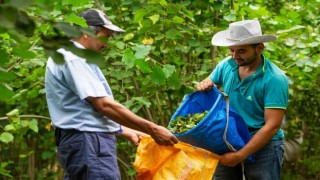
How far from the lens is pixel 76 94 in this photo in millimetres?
3602

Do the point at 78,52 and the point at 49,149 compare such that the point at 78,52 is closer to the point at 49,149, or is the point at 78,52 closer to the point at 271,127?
the point at 271,127

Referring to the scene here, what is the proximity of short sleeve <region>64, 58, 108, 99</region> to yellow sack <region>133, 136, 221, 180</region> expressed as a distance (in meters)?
0.55

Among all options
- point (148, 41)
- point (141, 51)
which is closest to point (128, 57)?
point (141, 51)

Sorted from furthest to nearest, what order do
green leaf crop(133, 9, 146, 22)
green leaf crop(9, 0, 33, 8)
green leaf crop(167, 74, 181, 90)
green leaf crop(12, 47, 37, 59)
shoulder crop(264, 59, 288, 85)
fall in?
green leaf crop(133, 9, 146, 22) → green leaf crop(167, 74, 181, 90) → shoulder crop(264, 59, 288, 85) → green leaf crop(12, 47, 37, 59) → green leaf crop(9, 0, 33, 8)

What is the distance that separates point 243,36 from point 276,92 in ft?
1.65

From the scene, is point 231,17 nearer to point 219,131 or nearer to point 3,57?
point 219,131

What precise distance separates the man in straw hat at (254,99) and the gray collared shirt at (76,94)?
0.85 m

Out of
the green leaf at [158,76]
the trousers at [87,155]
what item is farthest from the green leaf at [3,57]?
the green leaf at [158,76]

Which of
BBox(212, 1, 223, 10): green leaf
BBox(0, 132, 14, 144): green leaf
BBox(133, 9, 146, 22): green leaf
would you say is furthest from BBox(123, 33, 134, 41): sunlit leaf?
BBox(0, 132, 14, 144): green leaf

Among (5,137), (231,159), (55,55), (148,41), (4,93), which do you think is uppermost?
(55,55)

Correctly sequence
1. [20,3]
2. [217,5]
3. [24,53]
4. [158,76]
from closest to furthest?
[20,3], [24,53], [158,76], [217,5]

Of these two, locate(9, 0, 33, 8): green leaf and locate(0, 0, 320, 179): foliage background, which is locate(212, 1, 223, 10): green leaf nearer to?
locate(0, 0, 320, 179): foliage background

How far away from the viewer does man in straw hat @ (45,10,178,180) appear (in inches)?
139

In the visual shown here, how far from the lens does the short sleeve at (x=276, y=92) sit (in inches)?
151
